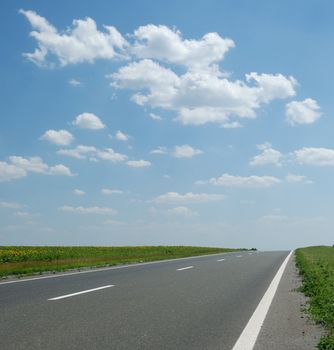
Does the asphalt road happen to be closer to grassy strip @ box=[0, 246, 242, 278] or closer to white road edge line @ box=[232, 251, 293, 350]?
white road edge line @ box=[232, 251, 293, 350]

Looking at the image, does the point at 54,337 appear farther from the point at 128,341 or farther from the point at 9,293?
the point at 9,293

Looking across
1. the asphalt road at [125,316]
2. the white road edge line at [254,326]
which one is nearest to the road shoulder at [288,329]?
the white road edge line at [254,326]

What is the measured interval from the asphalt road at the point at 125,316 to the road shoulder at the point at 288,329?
412mm

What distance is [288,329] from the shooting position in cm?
754

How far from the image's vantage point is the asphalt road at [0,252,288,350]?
20.9 ft

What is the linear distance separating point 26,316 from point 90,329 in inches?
64.8

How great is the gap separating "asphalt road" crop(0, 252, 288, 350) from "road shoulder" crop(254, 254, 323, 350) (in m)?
0.41

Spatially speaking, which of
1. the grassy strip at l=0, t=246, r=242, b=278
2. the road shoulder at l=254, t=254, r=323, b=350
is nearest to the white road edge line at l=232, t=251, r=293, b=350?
the road shoulder at l=254, t=254, r=323, b=350

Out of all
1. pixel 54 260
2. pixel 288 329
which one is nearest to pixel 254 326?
pixel 288 329

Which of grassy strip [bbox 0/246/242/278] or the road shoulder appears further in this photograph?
grassy strip [bbox 0/246/242/278]

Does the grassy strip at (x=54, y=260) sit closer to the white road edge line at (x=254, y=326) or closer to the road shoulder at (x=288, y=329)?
the white road edge line at (x=254, y=326)

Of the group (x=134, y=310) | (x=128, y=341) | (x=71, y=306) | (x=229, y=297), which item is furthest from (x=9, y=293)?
(x=128, y=341)

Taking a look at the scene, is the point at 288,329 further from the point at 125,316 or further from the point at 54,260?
the point at 54,260

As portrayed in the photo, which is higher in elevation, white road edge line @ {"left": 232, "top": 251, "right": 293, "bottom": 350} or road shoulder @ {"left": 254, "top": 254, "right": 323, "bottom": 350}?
white road edge line @ {"left": 232, "top": 251, "right": 293, "bottom": 350}
